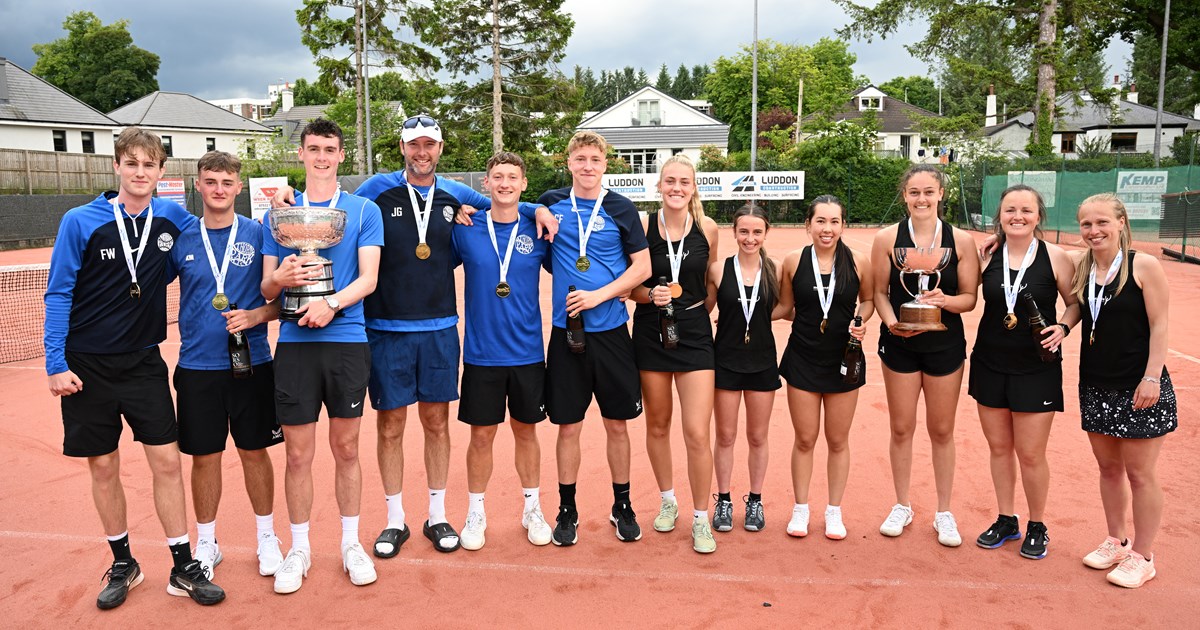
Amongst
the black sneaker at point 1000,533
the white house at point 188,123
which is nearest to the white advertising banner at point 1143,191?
the black sneaker at point 1000,533

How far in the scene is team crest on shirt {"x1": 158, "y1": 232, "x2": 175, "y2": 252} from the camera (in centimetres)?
426

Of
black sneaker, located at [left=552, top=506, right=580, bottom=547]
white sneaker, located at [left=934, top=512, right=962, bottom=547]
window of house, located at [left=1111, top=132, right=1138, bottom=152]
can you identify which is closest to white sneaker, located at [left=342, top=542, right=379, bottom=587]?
black sneaker, located at [left=552, top=506, right=580, bottom=547]

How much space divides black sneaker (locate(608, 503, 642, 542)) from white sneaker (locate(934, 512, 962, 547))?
1768 millimetres

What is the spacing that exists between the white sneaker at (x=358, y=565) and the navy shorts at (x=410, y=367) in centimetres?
79

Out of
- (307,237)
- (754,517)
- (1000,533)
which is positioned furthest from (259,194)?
(1000,533)

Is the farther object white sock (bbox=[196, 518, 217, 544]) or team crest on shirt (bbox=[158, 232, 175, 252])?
white sock (bbox=[196, 518, 217, 544])

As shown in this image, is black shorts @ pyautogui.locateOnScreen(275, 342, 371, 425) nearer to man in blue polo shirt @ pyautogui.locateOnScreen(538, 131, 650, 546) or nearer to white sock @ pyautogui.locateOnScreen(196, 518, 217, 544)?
white sock @ pyautogui.locateOnScreen(196, 518, 217, 544)

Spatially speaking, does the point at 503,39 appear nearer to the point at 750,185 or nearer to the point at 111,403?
the point at 750,185

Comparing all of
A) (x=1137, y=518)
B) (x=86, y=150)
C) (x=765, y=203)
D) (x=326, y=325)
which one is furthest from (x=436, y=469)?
(x=86, y=150)

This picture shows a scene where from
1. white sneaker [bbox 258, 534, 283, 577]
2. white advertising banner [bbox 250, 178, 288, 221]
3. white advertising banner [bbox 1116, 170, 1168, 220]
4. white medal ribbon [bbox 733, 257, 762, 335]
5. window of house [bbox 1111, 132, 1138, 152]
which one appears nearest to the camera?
white sneaker [bbox 258, 534, 283, 577]

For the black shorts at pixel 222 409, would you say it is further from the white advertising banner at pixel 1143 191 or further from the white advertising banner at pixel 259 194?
the white advertising banner at pixel 1143 191

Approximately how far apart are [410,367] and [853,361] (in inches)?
98.8

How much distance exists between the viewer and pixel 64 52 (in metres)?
75.1

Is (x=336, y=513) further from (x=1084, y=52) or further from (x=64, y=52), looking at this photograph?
(x=64, y=52)
